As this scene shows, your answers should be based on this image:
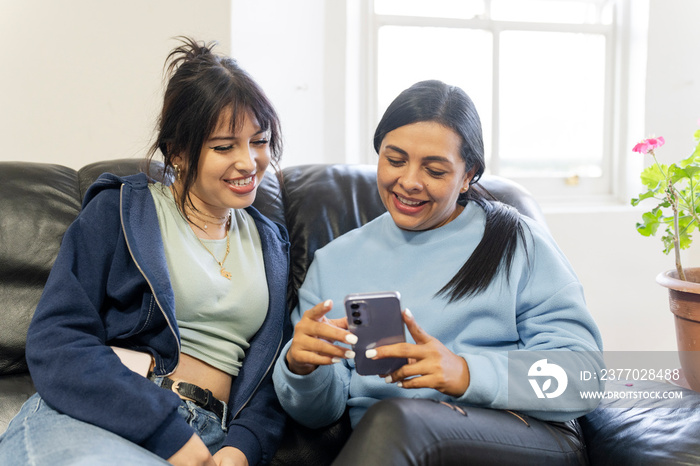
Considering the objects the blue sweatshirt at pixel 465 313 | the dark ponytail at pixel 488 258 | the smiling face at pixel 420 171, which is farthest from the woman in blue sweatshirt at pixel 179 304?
the dark ponytail at pixel 488 258

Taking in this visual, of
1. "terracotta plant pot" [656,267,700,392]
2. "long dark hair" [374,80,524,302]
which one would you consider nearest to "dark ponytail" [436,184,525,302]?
"long dark hair" [374,80,524,302]

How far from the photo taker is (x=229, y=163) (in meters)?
1.28

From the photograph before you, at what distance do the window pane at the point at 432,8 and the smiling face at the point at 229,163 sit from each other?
1.49m

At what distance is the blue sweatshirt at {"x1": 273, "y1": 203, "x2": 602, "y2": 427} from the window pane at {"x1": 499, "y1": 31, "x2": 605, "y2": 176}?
4.85ft

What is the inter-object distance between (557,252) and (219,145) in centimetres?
73

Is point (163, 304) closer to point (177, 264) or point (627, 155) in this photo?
point (177, 264)

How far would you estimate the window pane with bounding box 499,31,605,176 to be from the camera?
8.95 ft

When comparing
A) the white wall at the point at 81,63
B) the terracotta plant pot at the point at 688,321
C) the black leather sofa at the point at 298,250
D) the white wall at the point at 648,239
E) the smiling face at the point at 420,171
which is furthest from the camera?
the white wall at the point at 648,239

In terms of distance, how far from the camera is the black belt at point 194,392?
3.93 ft

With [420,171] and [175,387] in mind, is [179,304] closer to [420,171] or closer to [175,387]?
[175,387]

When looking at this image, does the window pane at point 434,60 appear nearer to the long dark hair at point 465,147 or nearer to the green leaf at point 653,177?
the green leaf at point 653,177

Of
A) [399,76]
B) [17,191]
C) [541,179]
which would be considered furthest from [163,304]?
[541,179]

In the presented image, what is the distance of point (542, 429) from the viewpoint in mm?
1097

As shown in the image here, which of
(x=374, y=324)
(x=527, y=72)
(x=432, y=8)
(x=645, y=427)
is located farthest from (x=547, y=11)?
(x=374, y=324)
